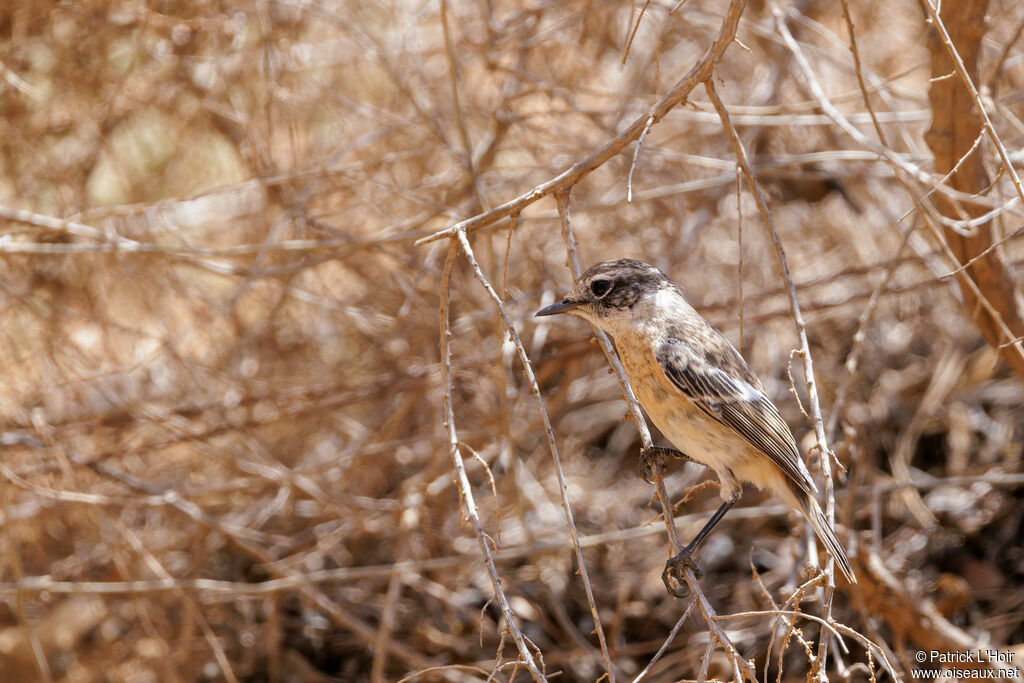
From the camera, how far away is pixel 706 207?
5973 mm

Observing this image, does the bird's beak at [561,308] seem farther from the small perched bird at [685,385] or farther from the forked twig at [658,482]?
the forked twig at [658,482]

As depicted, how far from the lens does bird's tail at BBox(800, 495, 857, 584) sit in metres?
3.46

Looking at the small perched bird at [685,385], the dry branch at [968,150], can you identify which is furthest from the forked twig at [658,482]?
the dry branch at [968,150]

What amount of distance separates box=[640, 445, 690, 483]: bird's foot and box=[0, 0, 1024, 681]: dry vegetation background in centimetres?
111

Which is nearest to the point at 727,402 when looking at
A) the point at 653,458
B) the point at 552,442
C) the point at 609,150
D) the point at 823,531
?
the point at 653,458

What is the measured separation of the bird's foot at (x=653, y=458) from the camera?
12.0 feet

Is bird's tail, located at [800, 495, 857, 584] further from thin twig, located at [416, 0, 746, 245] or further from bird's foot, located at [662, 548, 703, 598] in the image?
thin twig, located at [416, 0, 746, 245]

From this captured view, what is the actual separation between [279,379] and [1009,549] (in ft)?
15.3

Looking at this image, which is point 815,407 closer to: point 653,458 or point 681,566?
point 681,566

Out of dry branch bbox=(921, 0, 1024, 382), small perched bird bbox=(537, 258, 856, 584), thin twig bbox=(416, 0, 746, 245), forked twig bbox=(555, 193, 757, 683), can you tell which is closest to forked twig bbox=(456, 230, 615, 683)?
thin twig bbox=(416, 0, 746, 245)

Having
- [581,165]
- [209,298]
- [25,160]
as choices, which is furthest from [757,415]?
[25,160]

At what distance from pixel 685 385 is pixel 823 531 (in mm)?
770

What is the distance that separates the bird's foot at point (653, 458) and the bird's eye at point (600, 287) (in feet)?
2.06

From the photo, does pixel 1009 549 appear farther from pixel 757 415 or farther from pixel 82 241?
pixel 82 241
